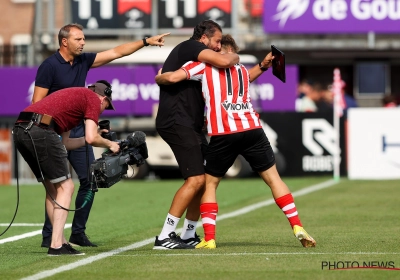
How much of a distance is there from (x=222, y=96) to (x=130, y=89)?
1586 cm

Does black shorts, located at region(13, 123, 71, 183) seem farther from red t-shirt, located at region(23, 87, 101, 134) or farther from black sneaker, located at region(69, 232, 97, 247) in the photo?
black sneaker, located at region(69, 232, 97, 247)

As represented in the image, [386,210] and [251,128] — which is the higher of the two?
[251,128]

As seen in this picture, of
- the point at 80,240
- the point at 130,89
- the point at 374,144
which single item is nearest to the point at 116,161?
the point at 80,240

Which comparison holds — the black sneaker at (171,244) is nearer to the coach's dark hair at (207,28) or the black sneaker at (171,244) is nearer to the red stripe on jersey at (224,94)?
the red stripe on jersey at (224,94)

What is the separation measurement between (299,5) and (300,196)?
443 inches

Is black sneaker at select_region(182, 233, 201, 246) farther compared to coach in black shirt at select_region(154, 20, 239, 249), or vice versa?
black sneaker at select_region(182, 233, 201, 246)

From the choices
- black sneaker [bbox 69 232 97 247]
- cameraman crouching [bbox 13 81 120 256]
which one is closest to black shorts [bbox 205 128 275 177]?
cameraman crouching [bbox 13 81 120 256]

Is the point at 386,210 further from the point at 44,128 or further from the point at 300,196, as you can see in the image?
the point at 44,128

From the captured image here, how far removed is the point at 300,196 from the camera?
1698 centimetres

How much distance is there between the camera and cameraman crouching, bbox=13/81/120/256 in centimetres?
923

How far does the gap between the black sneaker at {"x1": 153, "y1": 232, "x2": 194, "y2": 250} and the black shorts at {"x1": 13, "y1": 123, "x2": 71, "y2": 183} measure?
1022mm

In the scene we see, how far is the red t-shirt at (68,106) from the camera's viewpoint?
30.3ft

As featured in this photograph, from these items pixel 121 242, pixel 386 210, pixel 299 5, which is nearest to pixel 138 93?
pixel 299 5

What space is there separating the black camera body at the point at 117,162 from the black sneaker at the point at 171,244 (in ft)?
2.21
